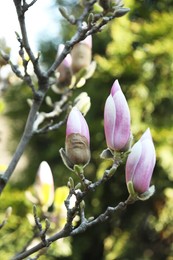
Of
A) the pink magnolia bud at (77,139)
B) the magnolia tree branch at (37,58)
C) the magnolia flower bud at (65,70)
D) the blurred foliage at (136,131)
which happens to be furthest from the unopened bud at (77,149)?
the blurred foliage at (136,131)

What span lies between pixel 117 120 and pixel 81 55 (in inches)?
14.1

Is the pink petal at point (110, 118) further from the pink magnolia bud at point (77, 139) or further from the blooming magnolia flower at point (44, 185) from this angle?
the blooming magnolia flower at point (44, 185)

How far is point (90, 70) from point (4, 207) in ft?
2.62

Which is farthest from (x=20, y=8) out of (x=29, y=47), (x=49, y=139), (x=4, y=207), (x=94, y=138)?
(x=49, y=139)

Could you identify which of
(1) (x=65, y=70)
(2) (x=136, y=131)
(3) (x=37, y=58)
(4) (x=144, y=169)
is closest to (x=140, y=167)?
(4) (x=144, y=169)

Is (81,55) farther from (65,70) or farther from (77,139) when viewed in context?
(77,139)

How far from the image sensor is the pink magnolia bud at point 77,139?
2.23 ft

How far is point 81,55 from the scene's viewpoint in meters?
1.00

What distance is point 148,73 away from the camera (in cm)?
198

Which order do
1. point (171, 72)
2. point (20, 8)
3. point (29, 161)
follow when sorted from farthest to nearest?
point (29, 161) < point (171, 72) < point (20, 8)

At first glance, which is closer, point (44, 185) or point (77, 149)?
point (77, 149)

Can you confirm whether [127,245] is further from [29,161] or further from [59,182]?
[29,161]

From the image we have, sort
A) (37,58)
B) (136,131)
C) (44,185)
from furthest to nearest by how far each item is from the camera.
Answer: (136,131)
(44,185)
(37,58)

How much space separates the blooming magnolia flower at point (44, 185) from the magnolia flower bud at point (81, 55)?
209mm
